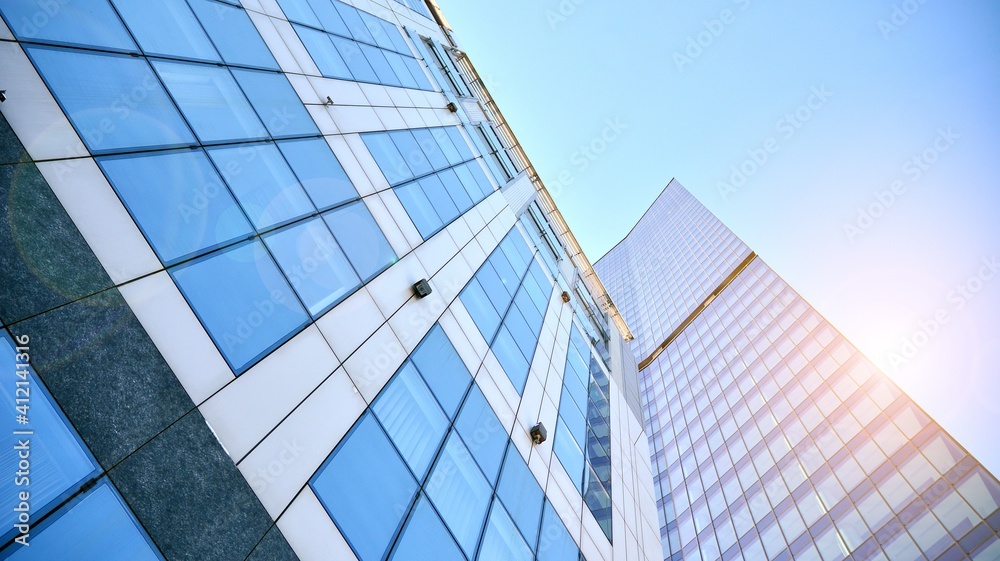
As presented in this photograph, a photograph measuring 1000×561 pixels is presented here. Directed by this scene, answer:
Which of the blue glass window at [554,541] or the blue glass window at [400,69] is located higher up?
the blue glass window at [400,69]

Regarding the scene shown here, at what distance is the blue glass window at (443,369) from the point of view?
1145 cm

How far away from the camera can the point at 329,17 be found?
55.0ft

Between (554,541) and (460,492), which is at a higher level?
(460,492)

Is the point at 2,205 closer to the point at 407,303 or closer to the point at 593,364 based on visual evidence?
the point at 407,303

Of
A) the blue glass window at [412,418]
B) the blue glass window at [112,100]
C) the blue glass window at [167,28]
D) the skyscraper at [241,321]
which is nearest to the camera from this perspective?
the skyscraper at [241,321]

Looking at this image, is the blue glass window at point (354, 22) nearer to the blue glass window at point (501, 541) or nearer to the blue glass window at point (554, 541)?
the blue glass window at point (501, 541)

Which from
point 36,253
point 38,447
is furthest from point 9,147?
point 38,447

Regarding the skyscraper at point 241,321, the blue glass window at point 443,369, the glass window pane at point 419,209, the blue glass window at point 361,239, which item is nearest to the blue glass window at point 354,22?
the skyscraper at point 241,321

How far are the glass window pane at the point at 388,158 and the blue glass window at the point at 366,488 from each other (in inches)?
313

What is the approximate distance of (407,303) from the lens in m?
11.8

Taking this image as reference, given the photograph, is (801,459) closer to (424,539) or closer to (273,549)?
(424,539)

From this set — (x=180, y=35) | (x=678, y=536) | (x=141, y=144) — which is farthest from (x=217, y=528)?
(x=678, y=536)

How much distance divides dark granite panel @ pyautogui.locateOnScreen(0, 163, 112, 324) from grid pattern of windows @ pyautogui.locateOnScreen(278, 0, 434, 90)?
32.2 feet

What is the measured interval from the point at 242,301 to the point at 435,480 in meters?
5.12
